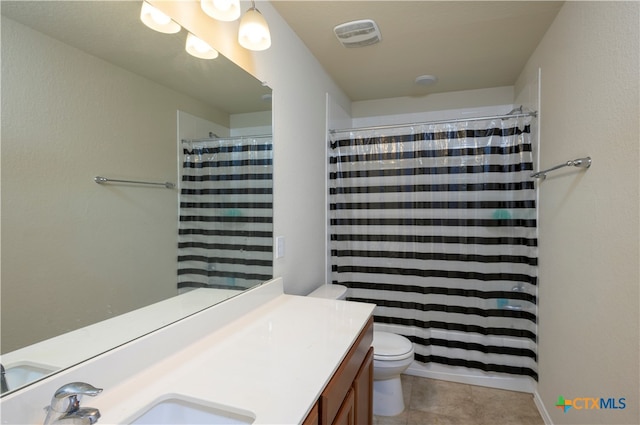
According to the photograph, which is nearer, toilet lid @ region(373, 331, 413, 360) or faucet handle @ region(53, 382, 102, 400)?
faucet handle @ region(53, 382, 102, 400)

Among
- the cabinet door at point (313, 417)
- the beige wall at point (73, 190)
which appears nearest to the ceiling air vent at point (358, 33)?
the beige wall at point (73, 190)

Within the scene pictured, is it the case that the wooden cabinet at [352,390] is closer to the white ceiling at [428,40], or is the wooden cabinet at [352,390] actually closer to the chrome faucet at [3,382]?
the chrome faucet at [3,382]

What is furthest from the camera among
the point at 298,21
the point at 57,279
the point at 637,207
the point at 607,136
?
the point at 298,21

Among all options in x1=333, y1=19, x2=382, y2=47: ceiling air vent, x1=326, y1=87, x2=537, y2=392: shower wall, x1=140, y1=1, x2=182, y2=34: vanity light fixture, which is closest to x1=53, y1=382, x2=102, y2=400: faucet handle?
x1=140, y1=1, x2=182, y2=34: vanity light fixture

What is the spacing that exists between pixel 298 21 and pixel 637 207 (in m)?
1.80

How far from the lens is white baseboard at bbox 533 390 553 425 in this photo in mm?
1805

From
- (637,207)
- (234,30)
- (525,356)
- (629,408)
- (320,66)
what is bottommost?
(525,356)

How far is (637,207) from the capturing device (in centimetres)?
104

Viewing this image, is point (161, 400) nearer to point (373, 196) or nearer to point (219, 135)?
point (219, 135)

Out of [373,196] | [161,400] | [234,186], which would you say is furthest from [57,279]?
[373,196]

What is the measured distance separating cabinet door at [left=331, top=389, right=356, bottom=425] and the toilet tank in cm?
92

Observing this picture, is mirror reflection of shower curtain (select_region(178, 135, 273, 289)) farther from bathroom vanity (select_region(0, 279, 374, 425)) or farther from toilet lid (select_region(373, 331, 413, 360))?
toilet lid (select_region(373, 331, 413, 360))

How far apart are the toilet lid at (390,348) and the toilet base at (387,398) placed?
0.22 meters

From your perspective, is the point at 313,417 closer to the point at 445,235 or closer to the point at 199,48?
the point at 199,48
